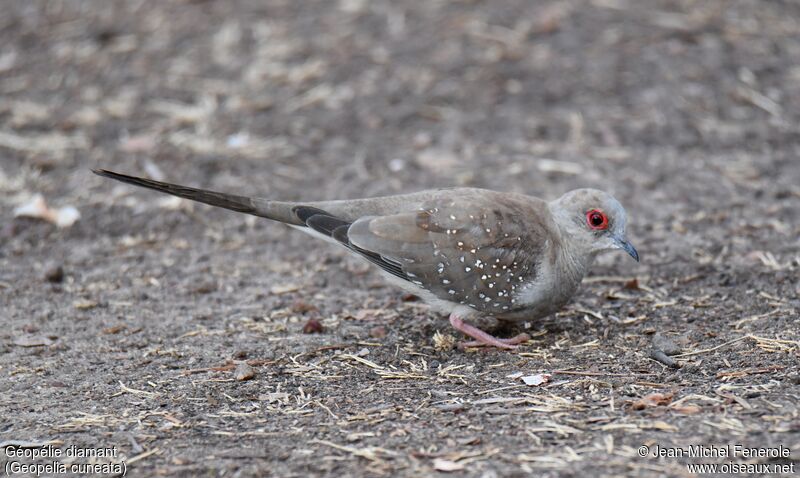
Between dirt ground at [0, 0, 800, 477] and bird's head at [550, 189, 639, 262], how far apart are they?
45cm

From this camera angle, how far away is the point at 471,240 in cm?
529

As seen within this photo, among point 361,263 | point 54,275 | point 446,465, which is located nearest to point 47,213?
point 54,275

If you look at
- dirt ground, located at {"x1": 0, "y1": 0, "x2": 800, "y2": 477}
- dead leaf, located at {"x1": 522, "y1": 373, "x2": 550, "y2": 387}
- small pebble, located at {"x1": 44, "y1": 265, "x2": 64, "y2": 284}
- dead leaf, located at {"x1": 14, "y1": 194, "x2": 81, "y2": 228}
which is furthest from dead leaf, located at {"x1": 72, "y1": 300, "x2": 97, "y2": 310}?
dead leaf, located at {"x1": 522, "y1": 373, "x2": 550, "y2": 387}

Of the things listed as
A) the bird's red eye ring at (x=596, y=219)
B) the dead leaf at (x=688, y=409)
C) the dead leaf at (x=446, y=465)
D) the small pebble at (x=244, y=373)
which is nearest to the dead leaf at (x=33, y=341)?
the small pebble at (x=244, y=373)

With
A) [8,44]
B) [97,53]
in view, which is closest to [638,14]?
[97,53]

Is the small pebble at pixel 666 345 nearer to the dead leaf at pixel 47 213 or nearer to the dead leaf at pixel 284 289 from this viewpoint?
the dead leaf at pixel 284 289

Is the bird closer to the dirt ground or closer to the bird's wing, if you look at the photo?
the bird's wing

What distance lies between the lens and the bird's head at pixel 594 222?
5.50 m

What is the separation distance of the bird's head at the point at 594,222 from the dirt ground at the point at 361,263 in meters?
0.45

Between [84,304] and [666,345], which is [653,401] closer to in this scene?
[666,345]

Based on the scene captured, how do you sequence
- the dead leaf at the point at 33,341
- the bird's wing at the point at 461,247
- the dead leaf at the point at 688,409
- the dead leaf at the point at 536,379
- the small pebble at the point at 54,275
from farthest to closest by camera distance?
1. the small pebble at the point at 54,275
2. the dead leaf at the point at 33,341
3. the bird's wing at the point at 461,247
4. the dead leaf at the point at 536,379
5. the dead leaf at the point at 688,409

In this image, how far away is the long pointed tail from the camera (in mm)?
5156

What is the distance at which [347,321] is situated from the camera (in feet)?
18.9

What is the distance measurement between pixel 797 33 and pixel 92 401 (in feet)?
27.3
